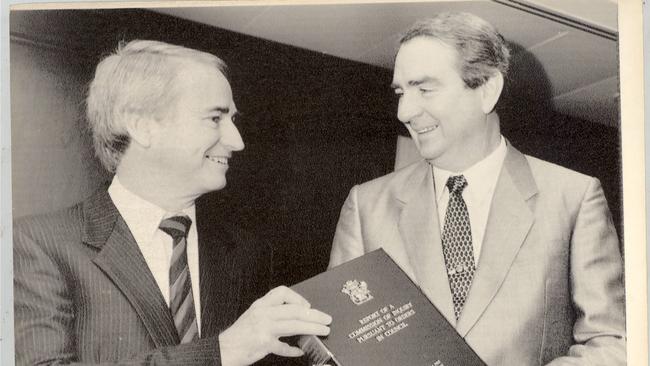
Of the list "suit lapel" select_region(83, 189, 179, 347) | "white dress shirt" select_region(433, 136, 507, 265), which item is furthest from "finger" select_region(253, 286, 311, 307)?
"white dress shirt" select_region(433, 136, 507, 265)

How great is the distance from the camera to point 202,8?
2.62 metres

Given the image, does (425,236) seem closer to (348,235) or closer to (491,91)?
(348,235)

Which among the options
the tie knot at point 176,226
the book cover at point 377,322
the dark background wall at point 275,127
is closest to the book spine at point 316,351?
the book cover at point 377,322

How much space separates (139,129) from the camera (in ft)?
8.25

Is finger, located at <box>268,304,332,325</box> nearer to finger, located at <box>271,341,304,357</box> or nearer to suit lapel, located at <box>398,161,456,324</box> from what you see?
finger, located at <box>271,341,304,357</box>

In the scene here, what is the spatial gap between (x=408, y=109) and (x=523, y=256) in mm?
585

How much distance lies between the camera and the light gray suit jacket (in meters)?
2.35

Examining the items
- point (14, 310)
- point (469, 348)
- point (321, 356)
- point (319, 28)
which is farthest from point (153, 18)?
point (469, 348)

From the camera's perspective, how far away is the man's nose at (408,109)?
2.54 metres

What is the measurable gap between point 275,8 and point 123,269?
0.98 metres

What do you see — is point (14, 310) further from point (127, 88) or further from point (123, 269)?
point (127, 88)

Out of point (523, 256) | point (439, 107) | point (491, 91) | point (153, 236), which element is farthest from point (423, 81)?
point (153, 236)

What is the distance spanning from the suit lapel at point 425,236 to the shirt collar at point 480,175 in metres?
0.03

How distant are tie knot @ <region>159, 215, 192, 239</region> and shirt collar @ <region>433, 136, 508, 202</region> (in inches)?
31.5
